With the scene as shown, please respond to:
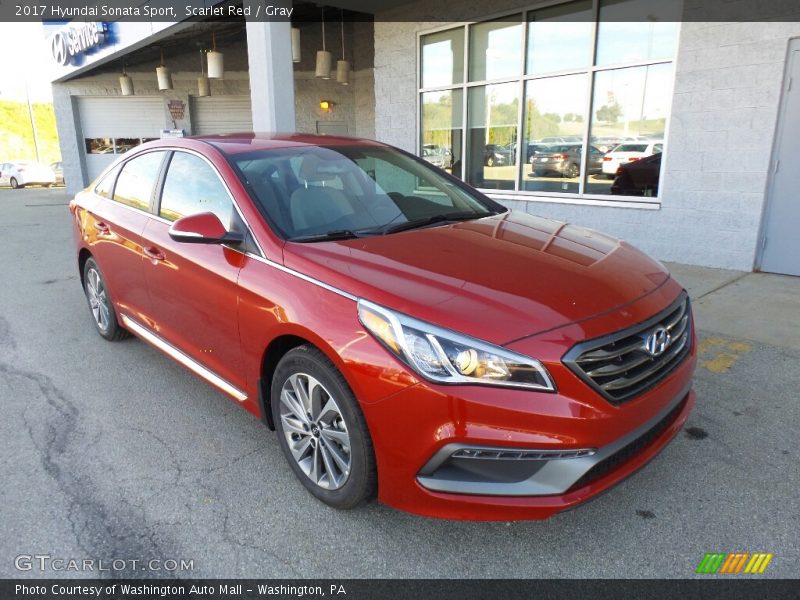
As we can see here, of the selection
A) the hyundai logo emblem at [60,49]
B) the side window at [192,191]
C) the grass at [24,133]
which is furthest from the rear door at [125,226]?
the grass at [24,133]

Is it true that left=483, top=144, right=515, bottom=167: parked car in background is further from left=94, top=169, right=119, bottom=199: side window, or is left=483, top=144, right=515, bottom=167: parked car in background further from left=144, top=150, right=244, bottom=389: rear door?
left=144, top=150, right=244, bottom=389: rear door

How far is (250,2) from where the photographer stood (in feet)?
24.3

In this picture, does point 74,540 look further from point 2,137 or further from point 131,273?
point 2,137

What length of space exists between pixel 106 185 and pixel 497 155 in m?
6.00

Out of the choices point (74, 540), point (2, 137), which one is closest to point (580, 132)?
point (74, 540)

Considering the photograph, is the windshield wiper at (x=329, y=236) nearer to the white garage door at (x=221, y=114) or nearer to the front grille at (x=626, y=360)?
the front grille at (x=626, y=360)

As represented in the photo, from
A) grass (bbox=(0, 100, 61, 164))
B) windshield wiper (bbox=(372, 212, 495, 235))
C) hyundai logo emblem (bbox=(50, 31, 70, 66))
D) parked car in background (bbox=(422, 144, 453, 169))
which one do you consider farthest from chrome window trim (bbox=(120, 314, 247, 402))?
grass (bbox=(0, 100, 61, 164))

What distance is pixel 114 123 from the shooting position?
20.0 meters

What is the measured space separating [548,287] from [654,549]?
1.15 metres

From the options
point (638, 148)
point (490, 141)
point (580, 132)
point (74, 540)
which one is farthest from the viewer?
point (490, 141)

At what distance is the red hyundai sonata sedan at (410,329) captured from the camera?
6.48ft

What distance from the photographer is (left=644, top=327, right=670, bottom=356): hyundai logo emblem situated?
2.21 meters

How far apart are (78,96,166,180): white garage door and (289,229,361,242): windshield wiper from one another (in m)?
19.3

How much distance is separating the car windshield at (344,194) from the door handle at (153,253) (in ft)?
2.51
